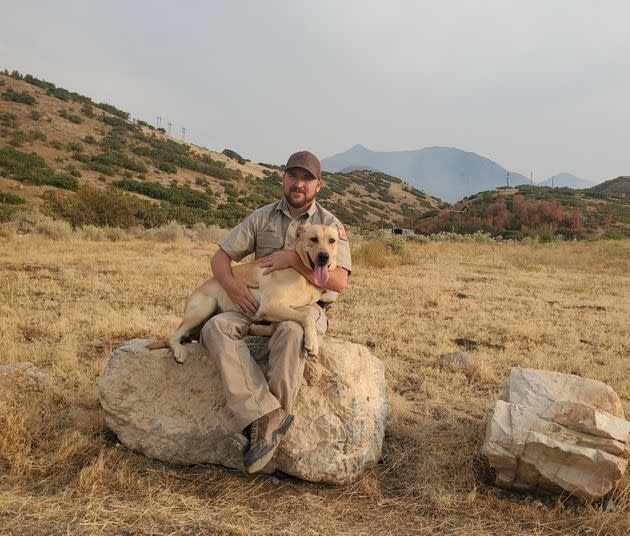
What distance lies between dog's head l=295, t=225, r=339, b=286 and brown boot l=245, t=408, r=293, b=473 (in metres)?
1.00

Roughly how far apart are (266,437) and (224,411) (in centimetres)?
57

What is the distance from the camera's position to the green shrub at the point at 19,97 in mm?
35094

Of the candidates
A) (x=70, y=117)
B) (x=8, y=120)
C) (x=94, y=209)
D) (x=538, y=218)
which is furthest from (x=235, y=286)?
(x=70, y=117)

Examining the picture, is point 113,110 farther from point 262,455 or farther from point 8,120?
point 262,455

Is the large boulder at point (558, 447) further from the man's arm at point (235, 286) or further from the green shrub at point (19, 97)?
the green shrub at point (19, 97)

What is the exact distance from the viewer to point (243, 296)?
3.71 meters

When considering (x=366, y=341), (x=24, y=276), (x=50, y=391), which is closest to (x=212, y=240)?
(x=24, y=276)

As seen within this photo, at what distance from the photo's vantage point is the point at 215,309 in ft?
12.9

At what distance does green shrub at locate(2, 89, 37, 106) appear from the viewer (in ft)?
115

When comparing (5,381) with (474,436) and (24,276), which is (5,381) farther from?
(24,276)

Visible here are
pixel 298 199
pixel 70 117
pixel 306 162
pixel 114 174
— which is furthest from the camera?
pixel 70 117

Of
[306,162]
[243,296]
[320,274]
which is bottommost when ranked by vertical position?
[243,296]

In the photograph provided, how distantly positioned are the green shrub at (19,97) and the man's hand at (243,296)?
39377mm

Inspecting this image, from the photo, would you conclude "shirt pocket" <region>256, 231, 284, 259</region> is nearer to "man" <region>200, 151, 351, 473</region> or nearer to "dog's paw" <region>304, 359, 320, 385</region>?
"man" <region>200, 151, 351, 473</region>
